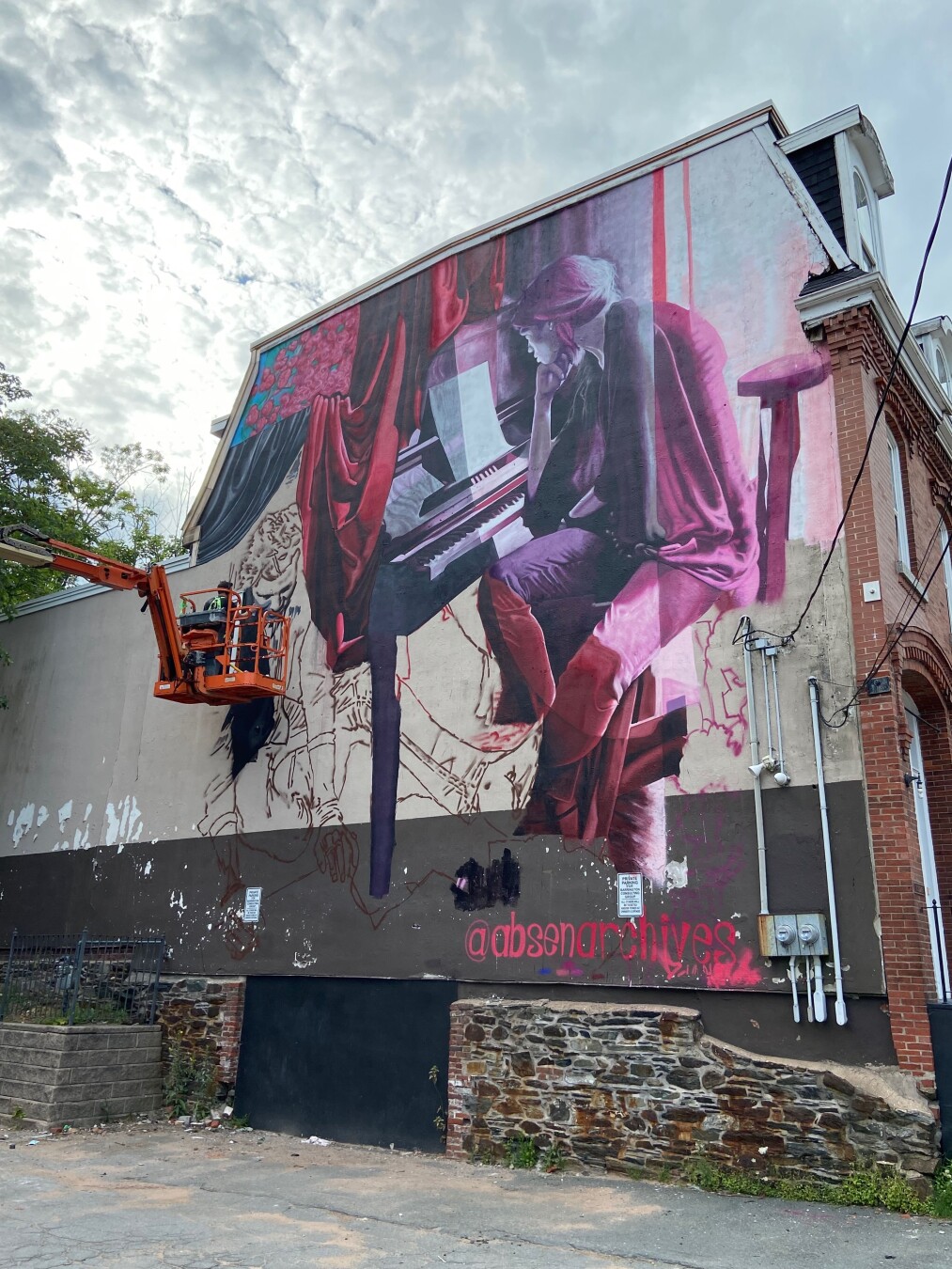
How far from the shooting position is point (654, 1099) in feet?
32.6

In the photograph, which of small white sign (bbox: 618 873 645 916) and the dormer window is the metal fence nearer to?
small white sign (bbox: 618 873 645 916)

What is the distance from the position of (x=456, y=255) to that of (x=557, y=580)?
5.62 m

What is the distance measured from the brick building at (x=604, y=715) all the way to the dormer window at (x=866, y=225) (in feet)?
0.24

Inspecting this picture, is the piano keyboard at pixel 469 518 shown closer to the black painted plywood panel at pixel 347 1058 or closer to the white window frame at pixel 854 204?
the white window frame at pixel 854 204

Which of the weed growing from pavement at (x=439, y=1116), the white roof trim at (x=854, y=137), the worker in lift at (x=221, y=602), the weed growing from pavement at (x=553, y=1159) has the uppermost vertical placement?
the white roof trim at (x=854, y=137)

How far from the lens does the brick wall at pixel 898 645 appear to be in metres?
9.02

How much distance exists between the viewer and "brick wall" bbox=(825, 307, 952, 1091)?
902 cm

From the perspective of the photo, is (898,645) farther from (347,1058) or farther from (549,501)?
(347,1058)

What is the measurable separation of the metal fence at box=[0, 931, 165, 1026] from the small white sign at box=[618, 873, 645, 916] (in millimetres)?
7488

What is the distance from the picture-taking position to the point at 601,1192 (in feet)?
30.7

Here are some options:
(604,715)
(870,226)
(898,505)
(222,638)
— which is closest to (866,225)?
(870,226)

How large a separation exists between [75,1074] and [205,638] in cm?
582

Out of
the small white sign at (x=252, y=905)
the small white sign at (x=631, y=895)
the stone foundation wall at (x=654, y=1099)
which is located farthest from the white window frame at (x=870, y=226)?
the small white sign at (x=252, y=905)

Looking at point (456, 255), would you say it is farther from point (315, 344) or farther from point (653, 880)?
point (653, 880)
